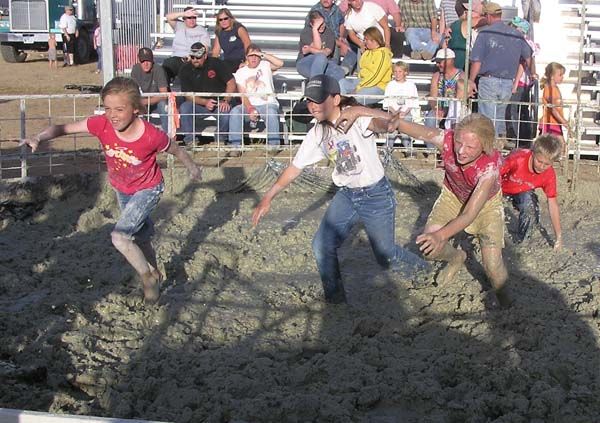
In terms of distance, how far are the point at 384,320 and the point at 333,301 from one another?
511mm

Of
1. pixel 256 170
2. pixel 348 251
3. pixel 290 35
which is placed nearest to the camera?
pixel 348 251

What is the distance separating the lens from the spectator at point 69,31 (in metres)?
27.9

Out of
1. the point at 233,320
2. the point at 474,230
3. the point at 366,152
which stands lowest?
the point at 233,320

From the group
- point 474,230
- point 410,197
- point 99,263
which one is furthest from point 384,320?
point 410,197

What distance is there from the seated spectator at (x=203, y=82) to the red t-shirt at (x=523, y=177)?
16.4 feet

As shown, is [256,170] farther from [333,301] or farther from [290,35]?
[290,35]

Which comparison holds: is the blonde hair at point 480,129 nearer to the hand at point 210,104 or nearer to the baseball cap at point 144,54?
the hand at point 210,104

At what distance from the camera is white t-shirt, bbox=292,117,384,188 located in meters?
6.34

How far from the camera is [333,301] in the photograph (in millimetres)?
6883

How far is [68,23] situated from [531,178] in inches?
883

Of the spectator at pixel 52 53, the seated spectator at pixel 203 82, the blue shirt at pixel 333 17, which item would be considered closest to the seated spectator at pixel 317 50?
the blue shirt at pixel 333 17

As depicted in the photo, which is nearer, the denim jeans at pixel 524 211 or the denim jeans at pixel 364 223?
the denim jeans at pixel 364 223

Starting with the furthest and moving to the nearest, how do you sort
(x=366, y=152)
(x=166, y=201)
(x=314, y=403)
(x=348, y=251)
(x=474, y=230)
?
(x=166, y=201), (x=348, y=251), (x=474, y=230), (x=366, y=152), (x=314, y=403)

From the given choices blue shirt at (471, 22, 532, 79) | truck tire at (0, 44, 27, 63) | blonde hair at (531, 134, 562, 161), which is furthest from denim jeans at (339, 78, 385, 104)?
truck tire at (0, 44, 27, 63)
